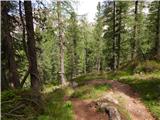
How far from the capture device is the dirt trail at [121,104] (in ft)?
42.5

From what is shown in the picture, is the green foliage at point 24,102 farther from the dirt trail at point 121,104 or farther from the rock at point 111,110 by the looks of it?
the rock at point 111,110

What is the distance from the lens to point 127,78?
2020cm

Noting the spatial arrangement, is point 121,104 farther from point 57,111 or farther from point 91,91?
point 57,111

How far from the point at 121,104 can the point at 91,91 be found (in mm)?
2557

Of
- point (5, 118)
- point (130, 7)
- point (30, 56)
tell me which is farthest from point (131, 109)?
point (130, 7)

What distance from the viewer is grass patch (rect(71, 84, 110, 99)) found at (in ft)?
51.5

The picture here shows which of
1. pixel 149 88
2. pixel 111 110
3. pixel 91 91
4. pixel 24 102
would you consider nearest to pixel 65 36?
pixel 91 91

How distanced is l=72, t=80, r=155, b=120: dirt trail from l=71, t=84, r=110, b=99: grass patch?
439mm

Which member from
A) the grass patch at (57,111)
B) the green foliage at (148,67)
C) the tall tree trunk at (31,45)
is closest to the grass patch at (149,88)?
the green foliage at (148,67)

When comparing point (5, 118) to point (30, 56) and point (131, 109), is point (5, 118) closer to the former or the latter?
point (30, 56)

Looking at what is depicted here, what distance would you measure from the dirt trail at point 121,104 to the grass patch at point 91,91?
439 millimetres

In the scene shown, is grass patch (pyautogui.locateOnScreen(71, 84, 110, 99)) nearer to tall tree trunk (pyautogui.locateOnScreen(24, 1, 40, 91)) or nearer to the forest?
the forest

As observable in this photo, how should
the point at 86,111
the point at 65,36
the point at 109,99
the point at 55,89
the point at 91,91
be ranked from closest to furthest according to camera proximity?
the point at 86,111, the point at 109,99, the point at 91,91, the point at 55,89, the point at 65,36

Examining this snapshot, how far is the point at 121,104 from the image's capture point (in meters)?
14.2
